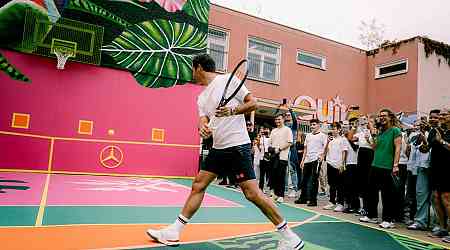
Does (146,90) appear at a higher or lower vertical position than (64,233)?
higher

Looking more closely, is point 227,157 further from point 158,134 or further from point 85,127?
point 158,134

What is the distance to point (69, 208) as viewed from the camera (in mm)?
5340

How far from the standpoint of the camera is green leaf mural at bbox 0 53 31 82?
34.1ft

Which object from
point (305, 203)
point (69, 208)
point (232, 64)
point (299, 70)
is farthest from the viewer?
point (299, 70)

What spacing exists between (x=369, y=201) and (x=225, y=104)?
150 inches

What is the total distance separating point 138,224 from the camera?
454cm

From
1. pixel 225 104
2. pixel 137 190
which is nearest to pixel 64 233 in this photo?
pixel 225 104

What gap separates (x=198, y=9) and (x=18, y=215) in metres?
10.8

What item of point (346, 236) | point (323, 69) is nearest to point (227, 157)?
point (346, 236)

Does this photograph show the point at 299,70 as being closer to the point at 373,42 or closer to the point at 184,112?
the point at 184,112

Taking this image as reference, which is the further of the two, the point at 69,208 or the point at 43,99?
the point at 43,99

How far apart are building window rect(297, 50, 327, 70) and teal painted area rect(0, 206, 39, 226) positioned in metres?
14.5

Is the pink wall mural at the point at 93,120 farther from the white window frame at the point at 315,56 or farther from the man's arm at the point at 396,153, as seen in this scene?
the man's arm at the point at 396,153

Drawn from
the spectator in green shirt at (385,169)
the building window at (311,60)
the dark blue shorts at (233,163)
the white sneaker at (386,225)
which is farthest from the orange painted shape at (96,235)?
the building window at (311,60)
